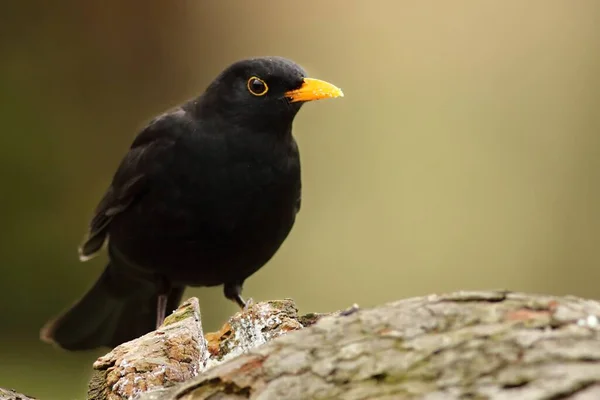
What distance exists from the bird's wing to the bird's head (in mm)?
158

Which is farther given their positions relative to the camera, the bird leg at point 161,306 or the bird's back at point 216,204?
the bird leg at point 161,306

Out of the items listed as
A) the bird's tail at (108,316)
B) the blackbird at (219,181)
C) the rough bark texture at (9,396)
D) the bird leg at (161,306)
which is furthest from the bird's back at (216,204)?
the rough bark texture at (9,396)

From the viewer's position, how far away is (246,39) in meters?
6.63

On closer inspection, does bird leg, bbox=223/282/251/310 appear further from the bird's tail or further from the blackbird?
the bird's tail

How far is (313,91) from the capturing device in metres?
2.88

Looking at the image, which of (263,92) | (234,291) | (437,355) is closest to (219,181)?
(263,92)

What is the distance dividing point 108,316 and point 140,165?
91cm

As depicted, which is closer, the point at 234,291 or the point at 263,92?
the point at 263,92

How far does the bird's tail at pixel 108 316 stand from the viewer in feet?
12.0

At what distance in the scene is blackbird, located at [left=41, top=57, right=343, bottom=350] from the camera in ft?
9.44

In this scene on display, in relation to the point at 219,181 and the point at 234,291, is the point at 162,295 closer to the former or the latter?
the point at 234,291

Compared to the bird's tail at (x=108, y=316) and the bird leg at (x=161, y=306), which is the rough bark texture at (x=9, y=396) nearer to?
the bird leg at (x=161, y=306)

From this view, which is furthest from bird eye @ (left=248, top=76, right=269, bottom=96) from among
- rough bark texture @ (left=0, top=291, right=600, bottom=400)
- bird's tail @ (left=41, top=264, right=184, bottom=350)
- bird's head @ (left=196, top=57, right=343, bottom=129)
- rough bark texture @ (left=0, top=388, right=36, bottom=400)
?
rough bark texture @ (left=0, top=291, right=600, bottom=400)

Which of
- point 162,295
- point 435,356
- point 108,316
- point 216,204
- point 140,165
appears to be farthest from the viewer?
point 108,316
